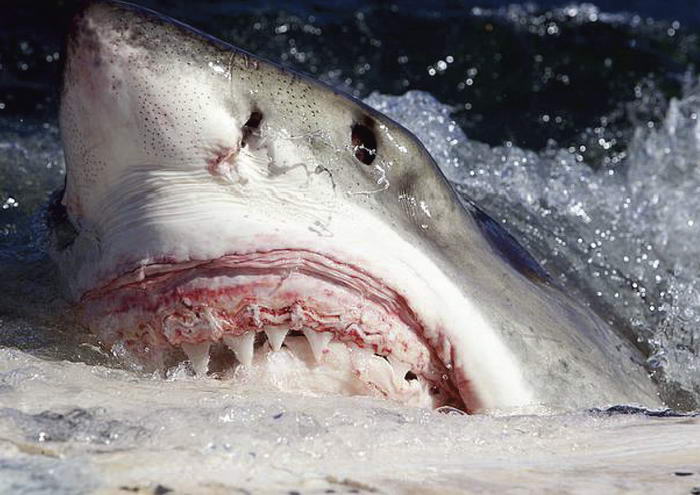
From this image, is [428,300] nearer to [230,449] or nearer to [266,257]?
[266,257]

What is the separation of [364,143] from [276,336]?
0.31 metres

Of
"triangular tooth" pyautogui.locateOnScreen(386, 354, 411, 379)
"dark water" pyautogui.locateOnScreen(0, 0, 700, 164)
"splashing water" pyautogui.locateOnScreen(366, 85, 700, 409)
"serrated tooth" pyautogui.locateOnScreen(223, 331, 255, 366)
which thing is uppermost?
"dark water" pyautogui.locateOnScreen(0, 0, 700, 164)

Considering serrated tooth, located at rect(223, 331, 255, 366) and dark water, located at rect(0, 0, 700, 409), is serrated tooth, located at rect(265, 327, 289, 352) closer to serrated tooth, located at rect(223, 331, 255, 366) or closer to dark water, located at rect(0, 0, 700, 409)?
serrated tooth, located at rect(223, 331, 255, 366)

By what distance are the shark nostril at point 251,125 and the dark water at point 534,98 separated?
109 centimetres

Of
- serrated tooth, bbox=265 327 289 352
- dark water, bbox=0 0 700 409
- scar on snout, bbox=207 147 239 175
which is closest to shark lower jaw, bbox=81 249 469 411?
serrated tooth, bbox=265 327 289 352

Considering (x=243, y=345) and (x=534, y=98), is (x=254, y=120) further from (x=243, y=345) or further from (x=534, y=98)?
(x=534, y=98)

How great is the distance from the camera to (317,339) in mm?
1560

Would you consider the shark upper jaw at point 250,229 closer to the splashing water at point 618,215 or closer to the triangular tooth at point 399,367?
the triangular tooth at point 399,367

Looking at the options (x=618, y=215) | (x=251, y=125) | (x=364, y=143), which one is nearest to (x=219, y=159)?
(x=251, y=125)

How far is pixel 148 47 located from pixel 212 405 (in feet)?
1.61

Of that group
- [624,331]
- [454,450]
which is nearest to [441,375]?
[454,450]

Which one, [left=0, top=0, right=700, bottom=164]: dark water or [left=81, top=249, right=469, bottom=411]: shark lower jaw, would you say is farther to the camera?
[left=0, top=0, right=700, bottom=164]: dark water

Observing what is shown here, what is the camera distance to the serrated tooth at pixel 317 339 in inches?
61.2

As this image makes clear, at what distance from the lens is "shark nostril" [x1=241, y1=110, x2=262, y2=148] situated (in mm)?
1491
